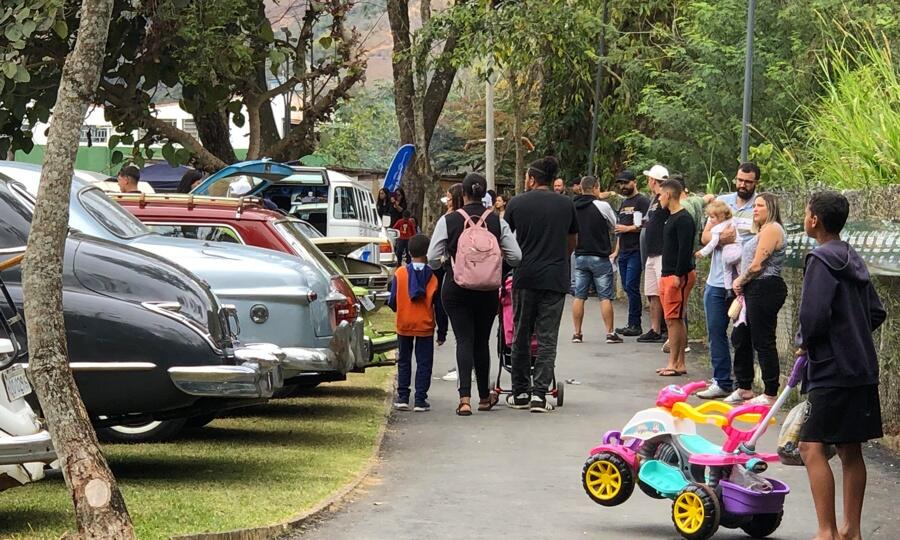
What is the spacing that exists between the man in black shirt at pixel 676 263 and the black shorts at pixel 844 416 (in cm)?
767

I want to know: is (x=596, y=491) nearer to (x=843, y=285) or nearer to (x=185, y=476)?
(x=843, y=285)

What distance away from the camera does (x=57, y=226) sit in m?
7.46

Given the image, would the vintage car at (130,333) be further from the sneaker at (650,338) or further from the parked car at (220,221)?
the sneaker at (650,338)

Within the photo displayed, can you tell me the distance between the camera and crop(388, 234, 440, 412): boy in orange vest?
44.0 feet

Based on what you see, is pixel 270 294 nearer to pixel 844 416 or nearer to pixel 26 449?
pixel 26 449

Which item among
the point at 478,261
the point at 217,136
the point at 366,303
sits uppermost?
the point at 217,136

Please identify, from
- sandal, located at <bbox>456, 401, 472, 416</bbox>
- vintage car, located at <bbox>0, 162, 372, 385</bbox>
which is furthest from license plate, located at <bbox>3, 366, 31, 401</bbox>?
sandal, located at <bbox>456, 401, 472, 416</bbox>

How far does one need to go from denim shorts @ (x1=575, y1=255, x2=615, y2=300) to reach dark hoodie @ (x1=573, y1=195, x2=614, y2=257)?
9 cm

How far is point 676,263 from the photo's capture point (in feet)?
52.3

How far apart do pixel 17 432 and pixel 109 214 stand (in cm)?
388

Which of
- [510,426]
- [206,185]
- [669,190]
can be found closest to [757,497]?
[510,426]

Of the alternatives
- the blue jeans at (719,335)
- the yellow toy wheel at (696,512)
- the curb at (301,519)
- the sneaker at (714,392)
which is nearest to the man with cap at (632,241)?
the blue jeans at (719,335)

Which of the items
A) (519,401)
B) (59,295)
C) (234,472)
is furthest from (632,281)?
(59,295)

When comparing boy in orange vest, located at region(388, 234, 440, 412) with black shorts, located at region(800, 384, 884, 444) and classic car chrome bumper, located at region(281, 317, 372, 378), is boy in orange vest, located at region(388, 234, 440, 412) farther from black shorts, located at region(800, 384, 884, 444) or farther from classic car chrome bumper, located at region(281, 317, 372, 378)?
black shorts, located at region(800, 384, 884, 444)
